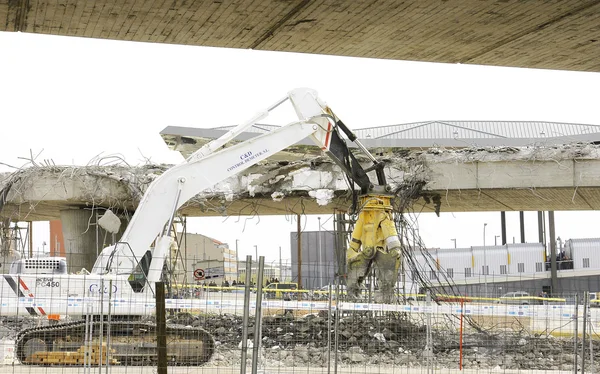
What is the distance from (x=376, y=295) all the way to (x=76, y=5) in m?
13.9

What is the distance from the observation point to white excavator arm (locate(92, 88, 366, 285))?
14289mm

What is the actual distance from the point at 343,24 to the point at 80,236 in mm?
17425

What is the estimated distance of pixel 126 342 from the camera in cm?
1435

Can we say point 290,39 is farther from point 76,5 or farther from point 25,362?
point 25,362

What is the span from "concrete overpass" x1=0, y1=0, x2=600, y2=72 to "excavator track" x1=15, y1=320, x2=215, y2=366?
10.1m

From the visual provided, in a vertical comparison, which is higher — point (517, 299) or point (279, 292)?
point (279, 292)

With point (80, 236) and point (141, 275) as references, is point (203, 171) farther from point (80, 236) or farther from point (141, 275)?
point (80, 236)

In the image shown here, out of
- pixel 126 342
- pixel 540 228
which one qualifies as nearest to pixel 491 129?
pixel 540 228

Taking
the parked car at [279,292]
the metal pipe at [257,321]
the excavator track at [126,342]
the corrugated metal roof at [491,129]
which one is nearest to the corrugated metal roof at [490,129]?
the corrugated metal roof at [491,129]

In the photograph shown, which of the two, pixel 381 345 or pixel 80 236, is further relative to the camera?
pixel 80 236

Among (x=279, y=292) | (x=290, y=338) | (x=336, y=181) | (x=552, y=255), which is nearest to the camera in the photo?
(x=290, y=338)

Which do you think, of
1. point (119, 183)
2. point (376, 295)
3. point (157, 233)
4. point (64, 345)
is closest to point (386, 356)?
point (376, 295)

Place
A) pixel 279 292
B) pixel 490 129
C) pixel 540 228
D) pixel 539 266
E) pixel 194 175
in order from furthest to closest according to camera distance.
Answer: pixel 540 228
pixel 539 266
pixel 490 129
pixel 279 292
pixel 194 175

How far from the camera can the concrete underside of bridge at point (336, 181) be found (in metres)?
18.5
